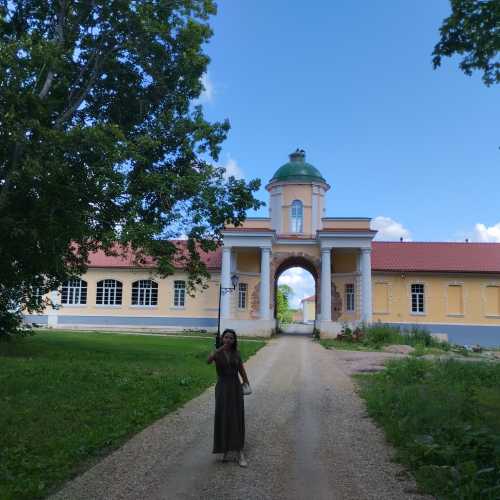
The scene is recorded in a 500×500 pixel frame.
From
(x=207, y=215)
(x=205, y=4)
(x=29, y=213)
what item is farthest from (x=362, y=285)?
(x=29, y=213)

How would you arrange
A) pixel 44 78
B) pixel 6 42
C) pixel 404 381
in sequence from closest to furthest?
pixel 404 381 < pixel 6 42 < pixel 44 78

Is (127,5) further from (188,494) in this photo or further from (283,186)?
(283,186)

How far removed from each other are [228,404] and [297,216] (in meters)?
29.0

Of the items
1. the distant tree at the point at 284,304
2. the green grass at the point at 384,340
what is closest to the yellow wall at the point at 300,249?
the green grass at the point at 384,340

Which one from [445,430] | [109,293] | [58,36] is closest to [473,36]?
[445,430]

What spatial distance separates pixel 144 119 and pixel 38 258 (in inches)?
203

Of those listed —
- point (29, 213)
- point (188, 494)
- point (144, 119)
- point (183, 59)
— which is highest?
point (183, 59)

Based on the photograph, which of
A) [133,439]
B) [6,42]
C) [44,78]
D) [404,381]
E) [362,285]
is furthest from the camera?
[362,285]

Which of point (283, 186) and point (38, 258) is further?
point (283, 186)

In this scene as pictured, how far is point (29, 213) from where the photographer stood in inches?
503

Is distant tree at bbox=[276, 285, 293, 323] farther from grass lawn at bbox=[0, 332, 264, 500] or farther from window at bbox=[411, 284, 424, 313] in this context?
grass lawn at bbox=[0, 332, 264, 500]

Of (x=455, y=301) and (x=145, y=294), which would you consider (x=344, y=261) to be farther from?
(x=145, y=294)

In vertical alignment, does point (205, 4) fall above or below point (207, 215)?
above

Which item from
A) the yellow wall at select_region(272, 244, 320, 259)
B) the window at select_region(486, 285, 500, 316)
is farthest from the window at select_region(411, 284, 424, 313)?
the yellow wall at select_region(272, 244, 320, 259)
